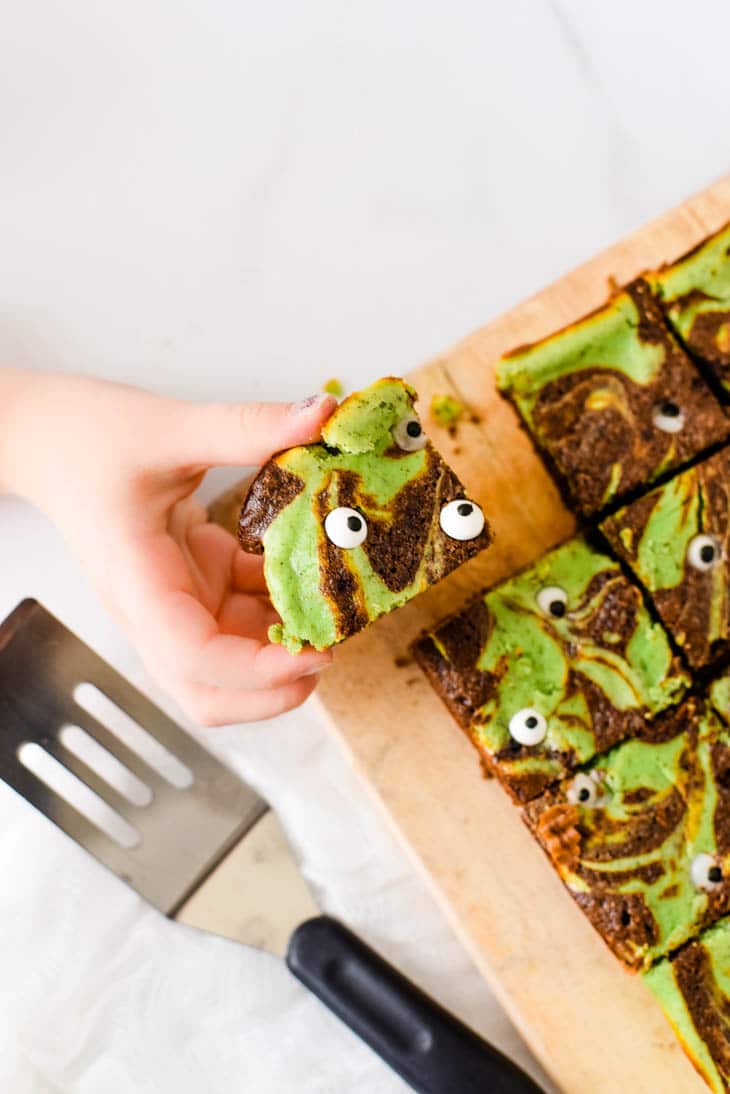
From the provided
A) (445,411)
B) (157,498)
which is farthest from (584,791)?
(157,498)

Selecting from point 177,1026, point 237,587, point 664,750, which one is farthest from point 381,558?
point 177,1026

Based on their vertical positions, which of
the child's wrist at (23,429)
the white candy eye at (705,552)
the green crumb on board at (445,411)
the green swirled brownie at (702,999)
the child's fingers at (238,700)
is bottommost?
the green swirled brownie at (702,999)

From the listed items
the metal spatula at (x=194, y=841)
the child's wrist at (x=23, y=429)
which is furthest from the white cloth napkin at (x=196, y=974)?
the child's wrist at (x=23, y=429)

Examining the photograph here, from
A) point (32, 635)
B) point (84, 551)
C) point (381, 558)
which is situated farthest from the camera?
point (32, 635)

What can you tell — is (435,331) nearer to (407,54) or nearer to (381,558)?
(407,54)

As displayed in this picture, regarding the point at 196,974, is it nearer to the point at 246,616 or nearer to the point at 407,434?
the point at 246,616

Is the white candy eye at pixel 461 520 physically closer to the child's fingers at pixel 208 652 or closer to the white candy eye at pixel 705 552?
the child's fingers at pixel 208 652
